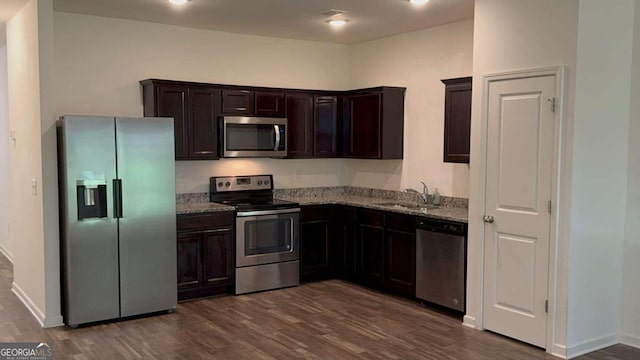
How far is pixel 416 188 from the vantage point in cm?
643

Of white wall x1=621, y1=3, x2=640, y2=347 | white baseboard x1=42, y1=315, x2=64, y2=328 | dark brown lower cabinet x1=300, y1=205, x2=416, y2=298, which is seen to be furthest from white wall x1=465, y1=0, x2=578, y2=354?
white baseboard x1=42, y1=315, x2=64, y2=328

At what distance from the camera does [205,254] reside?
5.69 m

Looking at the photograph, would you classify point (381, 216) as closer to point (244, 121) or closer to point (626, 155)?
point (244, 121)

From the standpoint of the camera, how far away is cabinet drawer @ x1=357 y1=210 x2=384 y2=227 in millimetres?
5977

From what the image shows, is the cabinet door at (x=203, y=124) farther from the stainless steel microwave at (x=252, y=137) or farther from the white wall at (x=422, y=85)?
the white wall at (x=422, y=85)

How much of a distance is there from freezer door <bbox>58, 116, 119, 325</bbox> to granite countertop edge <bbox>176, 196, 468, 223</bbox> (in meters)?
0.81

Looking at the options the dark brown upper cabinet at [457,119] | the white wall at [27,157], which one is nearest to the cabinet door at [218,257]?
the white wall at [27,157]

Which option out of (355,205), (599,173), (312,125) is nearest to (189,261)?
(355,205)

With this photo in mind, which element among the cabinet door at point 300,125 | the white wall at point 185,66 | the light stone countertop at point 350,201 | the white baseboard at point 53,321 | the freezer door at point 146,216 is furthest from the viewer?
the cabinet door at point 300,125

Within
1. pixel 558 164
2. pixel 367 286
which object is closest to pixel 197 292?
pixel 367 286

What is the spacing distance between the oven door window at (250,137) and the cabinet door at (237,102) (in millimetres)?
150

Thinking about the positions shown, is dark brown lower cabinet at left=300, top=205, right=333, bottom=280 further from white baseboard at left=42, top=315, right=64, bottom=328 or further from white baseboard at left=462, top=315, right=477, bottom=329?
white baseboard at left=42, top=315, right=64, bottom=328

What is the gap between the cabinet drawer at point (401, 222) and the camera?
556cm

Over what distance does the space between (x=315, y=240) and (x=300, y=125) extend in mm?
1310
